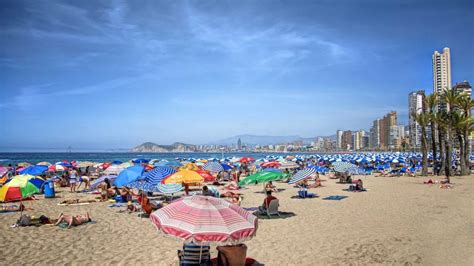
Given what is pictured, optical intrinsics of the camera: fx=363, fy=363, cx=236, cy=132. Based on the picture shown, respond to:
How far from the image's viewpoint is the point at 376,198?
56.1ft

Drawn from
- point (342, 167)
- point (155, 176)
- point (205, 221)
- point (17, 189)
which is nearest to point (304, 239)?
point (205, 221)

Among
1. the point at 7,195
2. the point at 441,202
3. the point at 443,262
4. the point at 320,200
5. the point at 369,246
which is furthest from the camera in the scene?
the point at 320,200

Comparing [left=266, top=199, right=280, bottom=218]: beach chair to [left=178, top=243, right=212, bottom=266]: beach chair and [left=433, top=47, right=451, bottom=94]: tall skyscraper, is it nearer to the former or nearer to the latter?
[left=178, top=243, right=212, bottom=266]: beach chair

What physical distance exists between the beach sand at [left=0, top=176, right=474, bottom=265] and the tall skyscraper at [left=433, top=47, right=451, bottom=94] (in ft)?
462

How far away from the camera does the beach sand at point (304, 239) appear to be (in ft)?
25.0

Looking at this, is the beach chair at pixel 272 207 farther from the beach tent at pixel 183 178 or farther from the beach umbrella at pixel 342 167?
the beach umbrella at pixel 342 167

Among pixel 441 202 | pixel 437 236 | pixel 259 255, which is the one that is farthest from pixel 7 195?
pixel 441 202

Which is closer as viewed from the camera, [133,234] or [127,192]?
[133,234]

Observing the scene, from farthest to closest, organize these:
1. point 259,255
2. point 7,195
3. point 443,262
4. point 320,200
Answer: point 320,200, point 7,195, point 259,255, point 443,262

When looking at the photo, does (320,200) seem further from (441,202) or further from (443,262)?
(443,262)

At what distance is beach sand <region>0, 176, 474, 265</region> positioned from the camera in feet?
25.0

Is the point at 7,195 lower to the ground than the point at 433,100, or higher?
lower

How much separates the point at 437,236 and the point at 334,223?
2.85m

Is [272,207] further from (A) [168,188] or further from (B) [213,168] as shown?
(B) [213,168]
